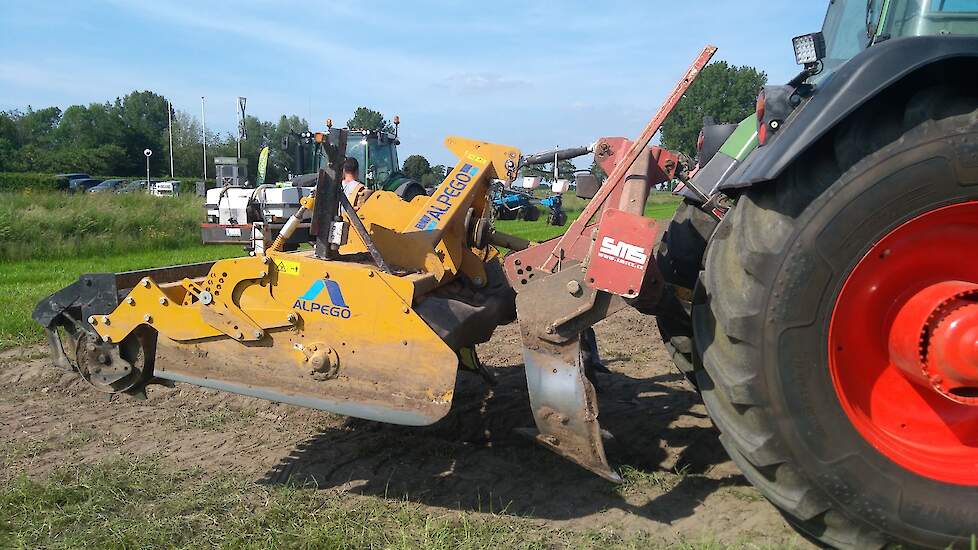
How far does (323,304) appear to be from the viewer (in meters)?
3.09

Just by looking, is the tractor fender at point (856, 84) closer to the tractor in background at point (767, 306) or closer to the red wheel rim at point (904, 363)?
the tractor in background at point (767, 306)

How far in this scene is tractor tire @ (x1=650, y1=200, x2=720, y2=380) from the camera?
3318 mm

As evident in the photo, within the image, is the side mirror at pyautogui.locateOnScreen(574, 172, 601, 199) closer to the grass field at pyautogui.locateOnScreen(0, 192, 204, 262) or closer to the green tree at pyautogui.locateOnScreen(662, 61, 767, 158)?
the grass field at pyautogui.locateOnScreen(0, 192, 204, 262)

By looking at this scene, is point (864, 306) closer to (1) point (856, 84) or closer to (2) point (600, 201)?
(1) point (856, 84)

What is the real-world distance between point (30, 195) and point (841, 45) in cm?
1575

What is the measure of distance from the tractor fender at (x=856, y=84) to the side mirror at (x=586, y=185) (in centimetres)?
139

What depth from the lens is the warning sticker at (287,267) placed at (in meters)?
3.17

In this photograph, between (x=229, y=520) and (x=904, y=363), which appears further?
(x=229, y=520)

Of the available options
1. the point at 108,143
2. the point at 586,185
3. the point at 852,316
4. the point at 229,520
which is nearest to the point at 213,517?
the point at 229,520

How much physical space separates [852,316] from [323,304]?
2080mm

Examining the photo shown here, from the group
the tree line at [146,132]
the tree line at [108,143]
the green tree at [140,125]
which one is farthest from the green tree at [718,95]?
the green tree at [140,125]

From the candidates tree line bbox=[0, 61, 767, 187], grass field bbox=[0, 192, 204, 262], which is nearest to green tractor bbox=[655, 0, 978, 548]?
grass field bbox=[0, 192, 204, 262]

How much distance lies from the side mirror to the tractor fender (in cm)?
139

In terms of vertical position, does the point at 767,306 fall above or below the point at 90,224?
above
